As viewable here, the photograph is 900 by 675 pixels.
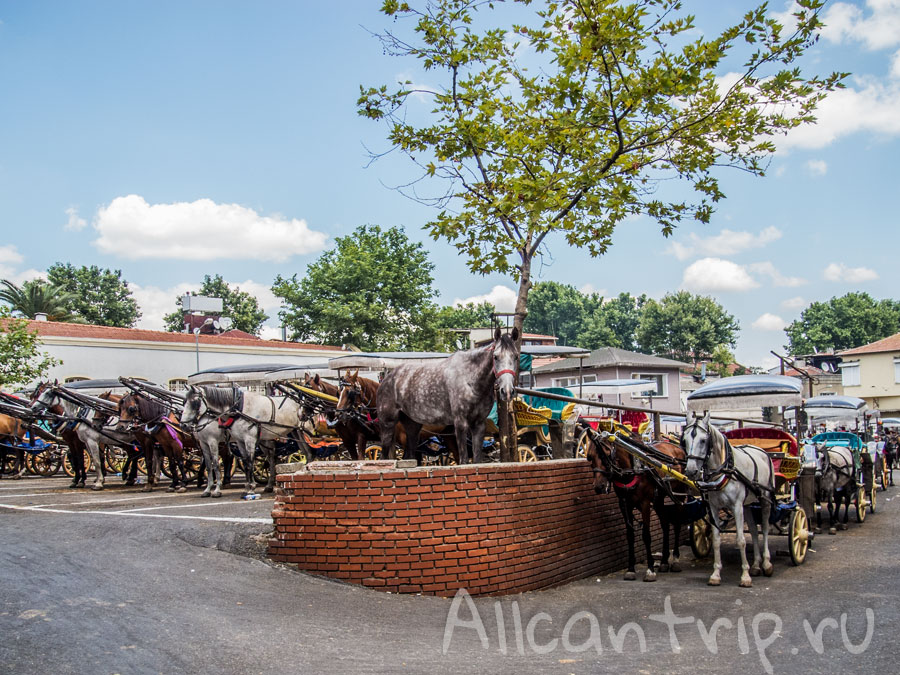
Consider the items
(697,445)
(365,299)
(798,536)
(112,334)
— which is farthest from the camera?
(365,299)

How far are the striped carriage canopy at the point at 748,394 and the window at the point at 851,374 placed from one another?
4732 centimetres

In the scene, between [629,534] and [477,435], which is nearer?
[477,435]

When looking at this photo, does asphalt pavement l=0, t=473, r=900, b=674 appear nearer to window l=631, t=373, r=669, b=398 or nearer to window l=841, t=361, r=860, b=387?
window l=631, t=373, r=669, b=398

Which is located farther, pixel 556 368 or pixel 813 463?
pixel 556 368

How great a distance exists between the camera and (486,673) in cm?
547

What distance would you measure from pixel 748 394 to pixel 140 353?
30492mm

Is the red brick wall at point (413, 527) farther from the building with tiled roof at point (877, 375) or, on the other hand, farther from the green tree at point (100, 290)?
the green tree at point (100, 290)

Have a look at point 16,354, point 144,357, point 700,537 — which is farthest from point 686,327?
point 700,537

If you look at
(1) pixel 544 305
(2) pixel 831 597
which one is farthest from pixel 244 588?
(1) pixel 544 305

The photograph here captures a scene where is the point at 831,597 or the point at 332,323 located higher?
the point at 332,323

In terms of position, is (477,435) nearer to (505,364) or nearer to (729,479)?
(505,364)

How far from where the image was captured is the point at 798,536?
10008 millimetres

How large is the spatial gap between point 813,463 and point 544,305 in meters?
78.8

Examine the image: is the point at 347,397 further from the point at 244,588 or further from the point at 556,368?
the point at 556,368
